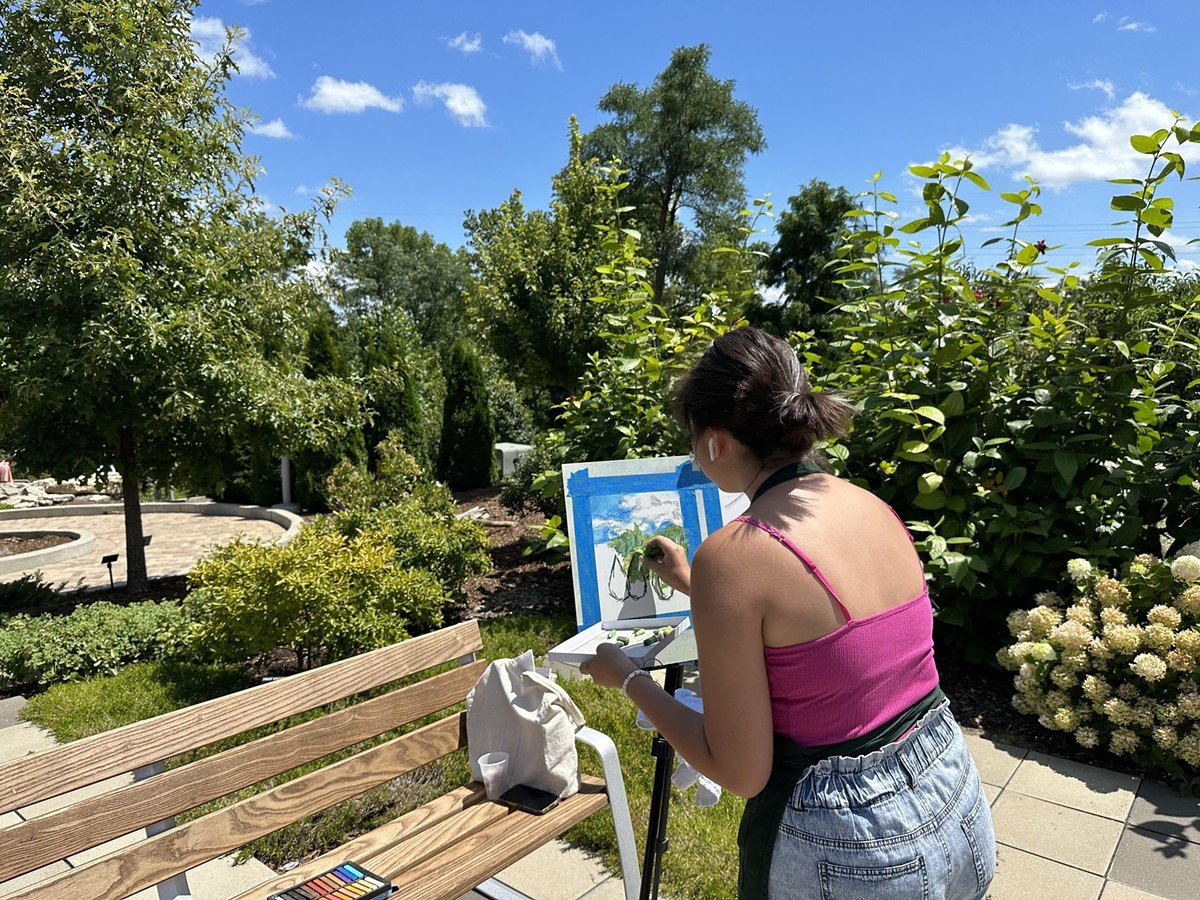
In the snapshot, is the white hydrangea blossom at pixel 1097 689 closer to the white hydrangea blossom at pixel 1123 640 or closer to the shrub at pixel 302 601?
the white hydrangea blossom at pixel 1123 640

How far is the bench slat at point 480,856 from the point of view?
2078 mm

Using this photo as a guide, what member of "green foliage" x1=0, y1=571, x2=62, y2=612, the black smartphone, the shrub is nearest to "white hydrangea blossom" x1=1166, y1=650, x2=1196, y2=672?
the black smartphone

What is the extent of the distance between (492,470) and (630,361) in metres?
11.4

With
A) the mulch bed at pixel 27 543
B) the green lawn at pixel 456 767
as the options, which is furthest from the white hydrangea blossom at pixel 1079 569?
the mulch bed at pixel 27 543

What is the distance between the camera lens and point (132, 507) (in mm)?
7238

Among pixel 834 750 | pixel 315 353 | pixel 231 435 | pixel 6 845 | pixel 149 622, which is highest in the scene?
pixel 315 353

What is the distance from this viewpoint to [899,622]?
1.44m

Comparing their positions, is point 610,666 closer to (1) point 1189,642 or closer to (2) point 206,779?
(2) point 206,779

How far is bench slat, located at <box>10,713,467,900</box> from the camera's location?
1927mm

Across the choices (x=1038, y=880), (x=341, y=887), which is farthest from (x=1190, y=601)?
(x=341, y=887)

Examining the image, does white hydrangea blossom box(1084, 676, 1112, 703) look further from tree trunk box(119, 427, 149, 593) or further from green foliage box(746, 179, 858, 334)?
green foliage box(746, 179, 858, 334)

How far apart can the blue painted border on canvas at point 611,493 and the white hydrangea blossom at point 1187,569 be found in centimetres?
214

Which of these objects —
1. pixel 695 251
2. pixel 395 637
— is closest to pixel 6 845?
pixel 395 637

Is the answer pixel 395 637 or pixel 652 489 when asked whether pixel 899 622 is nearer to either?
pixel 652 489
